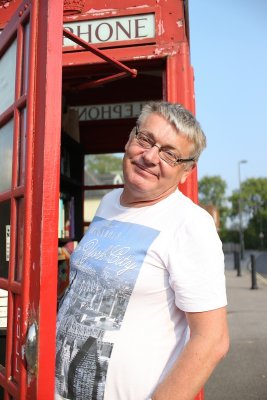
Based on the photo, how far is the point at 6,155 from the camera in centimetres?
175

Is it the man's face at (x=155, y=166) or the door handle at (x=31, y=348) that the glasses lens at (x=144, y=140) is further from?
the door handle at (x=31, y=348)

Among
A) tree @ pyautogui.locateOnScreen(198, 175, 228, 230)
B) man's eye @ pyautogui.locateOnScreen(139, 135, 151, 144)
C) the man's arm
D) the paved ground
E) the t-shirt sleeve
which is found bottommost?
the paved ground

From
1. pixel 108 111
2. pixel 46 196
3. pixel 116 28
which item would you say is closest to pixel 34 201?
pixel 46 196

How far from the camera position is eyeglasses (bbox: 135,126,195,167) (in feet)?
4.74

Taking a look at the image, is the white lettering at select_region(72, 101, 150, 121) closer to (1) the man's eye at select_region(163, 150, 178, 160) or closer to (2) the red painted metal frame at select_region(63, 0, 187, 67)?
(2) the red painted metal frame at select_region(63, 0, 187, 67)

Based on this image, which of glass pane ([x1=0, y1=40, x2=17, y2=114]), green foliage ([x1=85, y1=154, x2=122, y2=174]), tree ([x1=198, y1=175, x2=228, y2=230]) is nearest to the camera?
glass pane ([x1=0, y1=40, x2=17, y2=114])

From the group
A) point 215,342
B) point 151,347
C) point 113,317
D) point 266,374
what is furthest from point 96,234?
point 266,374

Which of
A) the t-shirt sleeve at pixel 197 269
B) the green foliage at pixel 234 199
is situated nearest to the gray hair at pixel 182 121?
the t-shirt sleeve at pixel 197 269

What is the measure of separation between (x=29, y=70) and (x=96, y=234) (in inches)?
26.6

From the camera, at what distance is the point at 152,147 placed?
1463 millimetres

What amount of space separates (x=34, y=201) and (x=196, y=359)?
0.74 m

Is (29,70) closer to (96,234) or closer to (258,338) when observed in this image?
(96,234)

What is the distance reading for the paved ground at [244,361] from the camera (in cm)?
394

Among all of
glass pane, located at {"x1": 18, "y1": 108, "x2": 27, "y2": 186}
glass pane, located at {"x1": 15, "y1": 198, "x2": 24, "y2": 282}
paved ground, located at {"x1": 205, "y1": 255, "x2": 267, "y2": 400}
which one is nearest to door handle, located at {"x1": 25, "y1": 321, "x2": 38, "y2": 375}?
glass pane, located at {"x1": 15, "y1": 198, "x2": 24, "y2": 282}
